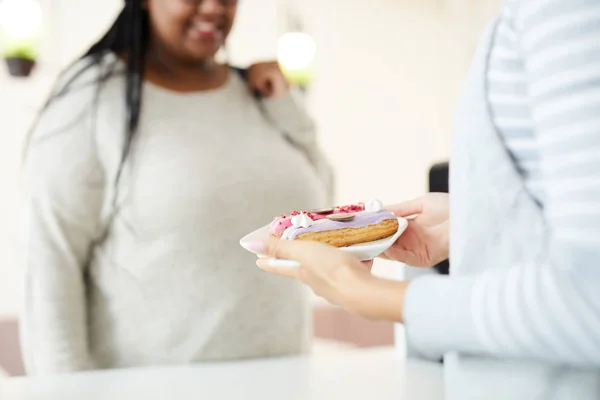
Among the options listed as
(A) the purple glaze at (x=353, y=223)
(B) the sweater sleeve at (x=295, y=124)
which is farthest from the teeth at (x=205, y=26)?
(A) the purple glaze at (x=353, y=223)

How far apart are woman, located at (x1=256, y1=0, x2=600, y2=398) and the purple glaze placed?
0.06 m

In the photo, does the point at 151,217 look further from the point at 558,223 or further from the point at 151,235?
the point at 558,223

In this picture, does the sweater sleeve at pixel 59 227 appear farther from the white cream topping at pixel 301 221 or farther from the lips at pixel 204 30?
the white cream topping at pixel 301 221

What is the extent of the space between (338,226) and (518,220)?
143mm

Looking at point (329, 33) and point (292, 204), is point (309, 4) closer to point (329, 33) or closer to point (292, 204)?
point (329, 33)

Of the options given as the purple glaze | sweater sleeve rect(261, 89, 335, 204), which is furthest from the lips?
the purple glaze

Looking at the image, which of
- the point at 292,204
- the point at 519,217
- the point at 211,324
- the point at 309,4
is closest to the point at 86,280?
the point at 211,324

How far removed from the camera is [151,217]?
693 mm

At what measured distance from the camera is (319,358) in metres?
0.70

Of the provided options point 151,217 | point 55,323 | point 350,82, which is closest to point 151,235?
point 151,217

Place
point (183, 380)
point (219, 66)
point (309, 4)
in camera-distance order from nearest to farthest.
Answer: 1. point (183, 380)
2. point (219, 66)
3. point (309, 4)

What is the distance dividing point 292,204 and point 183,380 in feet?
0.77

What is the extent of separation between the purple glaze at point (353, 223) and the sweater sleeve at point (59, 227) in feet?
1.36

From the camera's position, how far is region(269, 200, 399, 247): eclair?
38 centimetres
